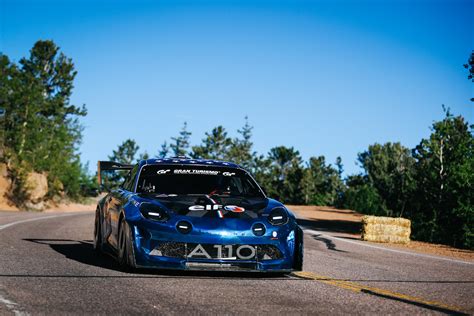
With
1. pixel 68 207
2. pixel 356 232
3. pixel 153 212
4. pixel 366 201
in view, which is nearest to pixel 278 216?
pixel 153 212

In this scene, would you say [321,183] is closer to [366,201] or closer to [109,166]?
[366,201]

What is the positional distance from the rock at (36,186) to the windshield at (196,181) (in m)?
43.1

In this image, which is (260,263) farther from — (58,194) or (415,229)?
(58,194)

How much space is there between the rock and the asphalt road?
42244mm

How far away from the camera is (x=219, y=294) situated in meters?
5.93

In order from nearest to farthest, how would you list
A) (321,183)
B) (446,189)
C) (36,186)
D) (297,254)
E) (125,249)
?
(125,249) → (297,254) → (446,189) → (36,186) → (321,183)

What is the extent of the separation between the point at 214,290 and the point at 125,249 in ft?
5.53

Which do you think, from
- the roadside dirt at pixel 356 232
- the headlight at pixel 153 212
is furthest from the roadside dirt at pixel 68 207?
the headlight at pixel 153 212

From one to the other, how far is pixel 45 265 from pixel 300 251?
3198mm

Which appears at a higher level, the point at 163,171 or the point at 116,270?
the point at 163,171

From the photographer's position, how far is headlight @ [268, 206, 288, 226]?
741 centimetres

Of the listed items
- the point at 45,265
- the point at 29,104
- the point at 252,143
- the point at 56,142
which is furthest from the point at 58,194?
the point at 252,143

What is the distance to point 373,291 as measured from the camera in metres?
6.55

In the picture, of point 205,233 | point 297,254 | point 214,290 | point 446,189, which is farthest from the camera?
point 446,189
